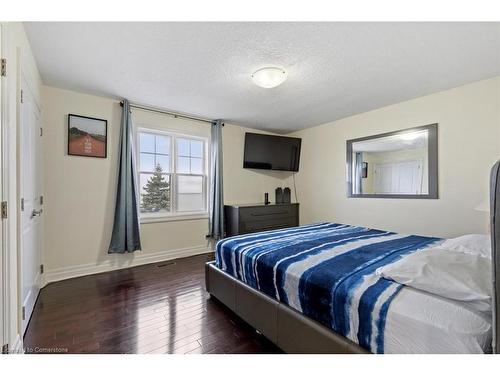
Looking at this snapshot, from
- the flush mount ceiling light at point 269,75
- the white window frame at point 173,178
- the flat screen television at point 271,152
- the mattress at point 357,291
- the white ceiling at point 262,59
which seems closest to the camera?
the mattress at point 357,291

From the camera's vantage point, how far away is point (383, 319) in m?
1.08

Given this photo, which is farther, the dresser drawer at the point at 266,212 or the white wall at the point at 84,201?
the dresser drawer at the point at 266,212

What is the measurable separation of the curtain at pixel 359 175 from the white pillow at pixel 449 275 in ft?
7.79

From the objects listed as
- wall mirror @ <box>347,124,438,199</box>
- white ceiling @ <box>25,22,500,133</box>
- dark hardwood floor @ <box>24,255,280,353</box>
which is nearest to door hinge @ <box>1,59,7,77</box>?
white ceiling @ <box>25,22,500,133</box>

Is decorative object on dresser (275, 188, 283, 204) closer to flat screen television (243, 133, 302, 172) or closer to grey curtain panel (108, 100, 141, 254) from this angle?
flat screen television (243, 133, 302, 172)

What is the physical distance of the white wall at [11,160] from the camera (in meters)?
1.34

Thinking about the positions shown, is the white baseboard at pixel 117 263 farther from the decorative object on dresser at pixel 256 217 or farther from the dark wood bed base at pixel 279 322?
the dark wood bed base at pixel 279 322

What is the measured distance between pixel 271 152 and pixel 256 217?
135 cm

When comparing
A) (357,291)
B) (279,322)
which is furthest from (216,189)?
(357,291)

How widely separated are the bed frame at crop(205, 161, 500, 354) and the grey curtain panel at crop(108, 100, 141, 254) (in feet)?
5.36

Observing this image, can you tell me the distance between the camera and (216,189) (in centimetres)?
401

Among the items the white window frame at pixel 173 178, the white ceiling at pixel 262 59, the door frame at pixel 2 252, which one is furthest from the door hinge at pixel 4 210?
the white window frame at pixel 173 178
